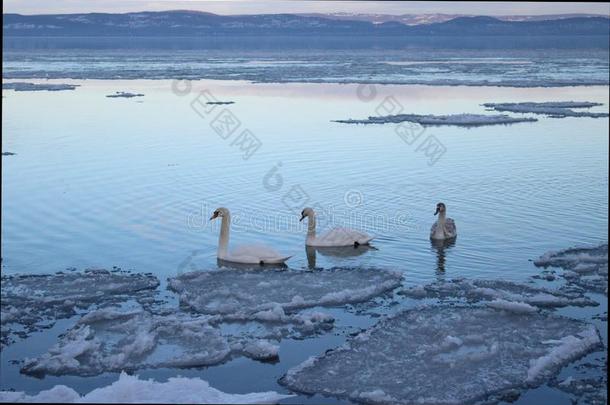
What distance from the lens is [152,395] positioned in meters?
6.29

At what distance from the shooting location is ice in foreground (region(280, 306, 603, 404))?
273 inches

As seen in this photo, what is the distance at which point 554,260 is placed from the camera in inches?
410

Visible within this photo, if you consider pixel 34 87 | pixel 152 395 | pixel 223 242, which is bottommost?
pixel 152 395

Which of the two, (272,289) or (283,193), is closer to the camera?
(272,289)

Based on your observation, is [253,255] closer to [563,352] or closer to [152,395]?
[563,352]

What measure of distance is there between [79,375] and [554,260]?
5.69m

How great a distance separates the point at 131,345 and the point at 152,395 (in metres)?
1.53

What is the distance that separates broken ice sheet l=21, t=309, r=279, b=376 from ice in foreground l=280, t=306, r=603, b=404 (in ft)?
2.31

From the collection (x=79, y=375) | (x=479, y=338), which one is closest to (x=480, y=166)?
(x=479, y=338)

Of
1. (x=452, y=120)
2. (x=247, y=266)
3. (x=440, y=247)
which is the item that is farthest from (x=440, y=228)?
(x=452, y=120)

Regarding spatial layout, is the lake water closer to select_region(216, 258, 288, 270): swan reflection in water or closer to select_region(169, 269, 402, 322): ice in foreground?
select_region(216, 258, 288, 270): swan reflection in water

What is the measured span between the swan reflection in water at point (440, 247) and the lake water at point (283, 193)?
37 millimetres

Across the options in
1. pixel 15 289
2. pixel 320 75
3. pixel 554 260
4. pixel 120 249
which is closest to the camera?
pixel 15 289

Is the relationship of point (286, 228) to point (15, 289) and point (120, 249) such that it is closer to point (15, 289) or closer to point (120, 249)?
point (120, 249)
